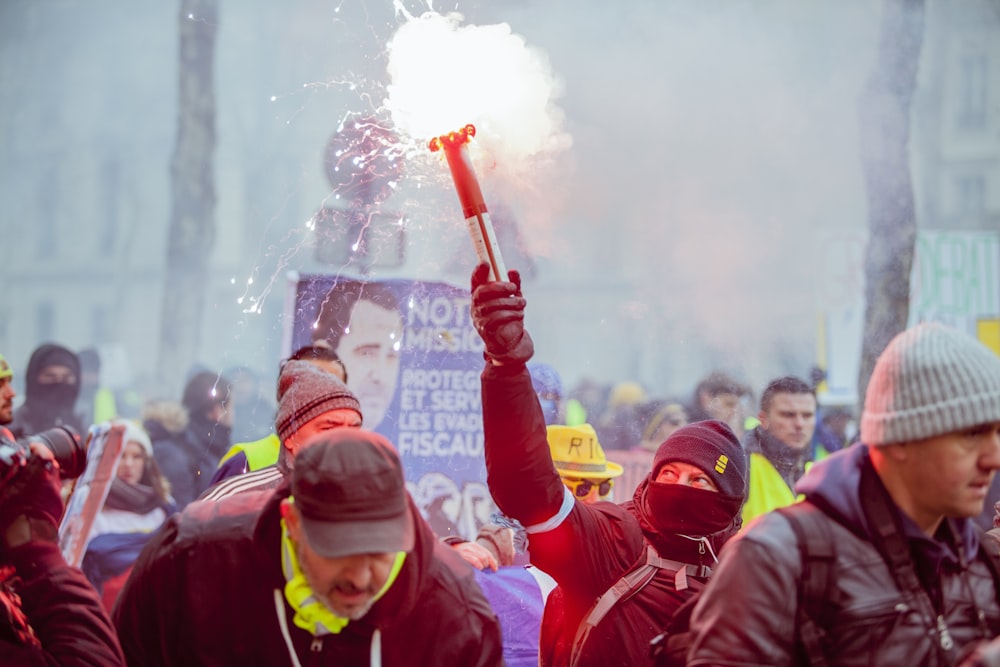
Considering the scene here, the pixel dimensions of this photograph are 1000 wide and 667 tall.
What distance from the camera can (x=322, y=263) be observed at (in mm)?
4512

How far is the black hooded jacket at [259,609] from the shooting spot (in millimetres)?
2195

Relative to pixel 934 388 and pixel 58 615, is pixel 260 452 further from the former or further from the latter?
pixel 934 388

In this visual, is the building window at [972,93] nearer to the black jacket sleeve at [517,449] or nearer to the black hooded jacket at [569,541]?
the black hooded jacket at [569,541]

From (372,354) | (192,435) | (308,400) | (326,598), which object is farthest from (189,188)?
(326,598)

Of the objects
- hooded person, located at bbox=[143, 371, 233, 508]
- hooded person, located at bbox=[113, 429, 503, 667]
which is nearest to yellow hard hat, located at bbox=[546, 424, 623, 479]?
hooded person, located at bbox=[113, 429, 503, 667]

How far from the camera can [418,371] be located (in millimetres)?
5070

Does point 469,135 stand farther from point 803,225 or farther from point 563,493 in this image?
point 803,225

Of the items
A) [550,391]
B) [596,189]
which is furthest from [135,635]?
[596,189]

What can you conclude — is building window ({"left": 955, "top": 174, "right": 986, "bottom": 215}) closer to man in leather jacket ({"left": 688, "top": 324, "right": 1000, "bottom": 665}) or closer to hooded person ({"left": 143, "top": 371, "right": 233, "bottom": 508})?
hooded person ({"left": 143, "top": 371, "right": 233, "bottom": 508})

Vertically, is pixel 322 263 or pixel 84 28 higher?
pixel 84 28

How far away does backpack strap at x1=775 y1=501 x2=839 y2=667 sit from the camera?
→ 1868 mm

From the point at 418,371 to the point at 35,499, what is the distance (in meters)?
2.74

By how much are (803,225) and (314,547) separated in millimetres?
15664

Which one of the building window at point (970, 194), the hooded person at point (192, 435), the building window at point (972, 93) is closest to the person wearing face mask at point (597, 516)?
the hooded person at point (192, 435)
